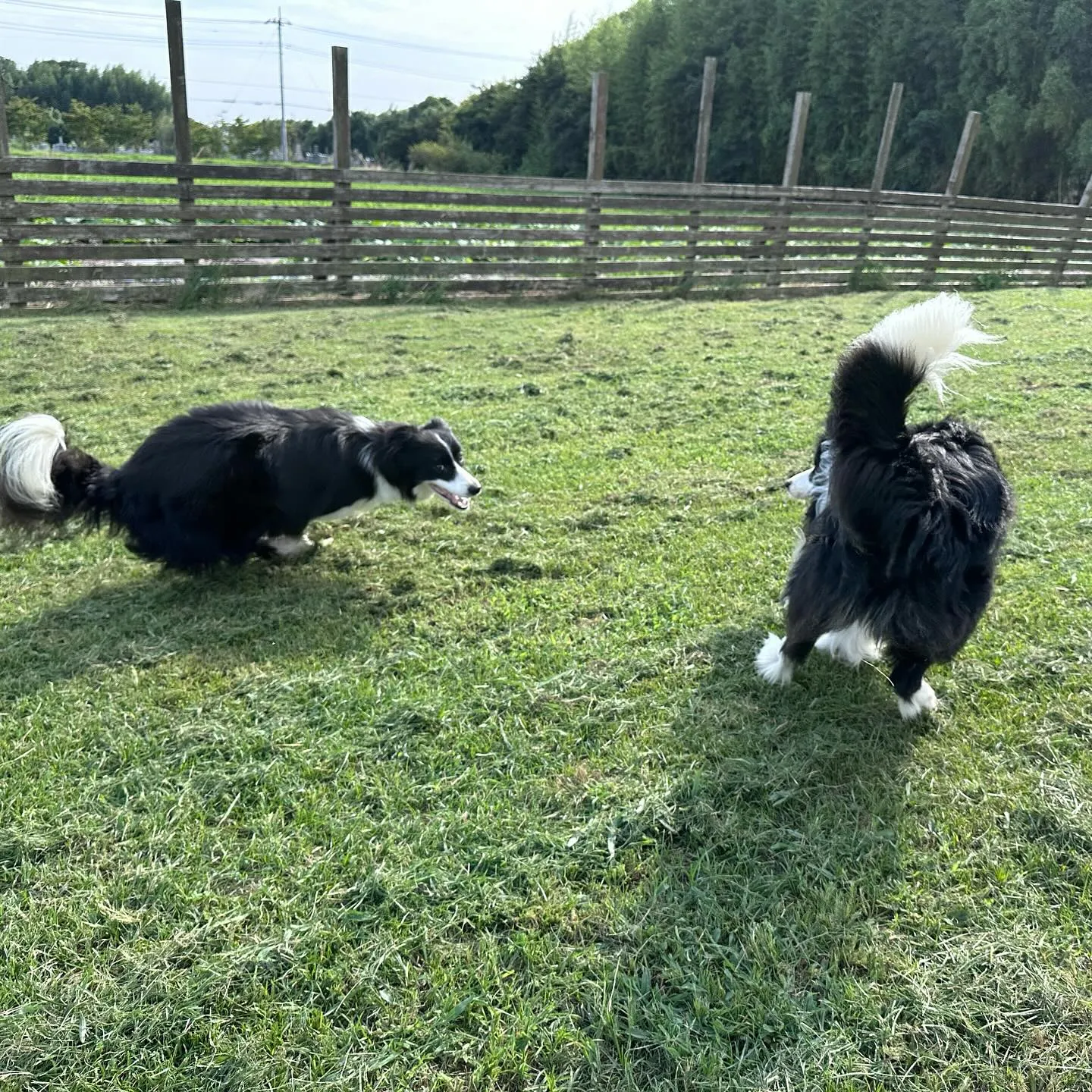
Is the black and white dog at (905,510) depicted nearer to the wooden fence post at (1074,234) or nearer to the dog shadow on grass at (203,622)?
the dog shadow on grass at (203,622)

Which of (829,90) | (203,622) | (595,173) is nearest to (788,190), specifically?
(595,173)

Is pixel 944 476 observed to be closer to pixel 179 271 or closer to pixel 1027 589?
pixel 1027 589

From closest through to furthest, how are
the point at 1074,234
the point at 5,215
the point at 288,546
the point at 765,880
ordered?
1. the point at 765,880
2. the point at 288,546
3. the point at 5,215
4. the point at 1074,234

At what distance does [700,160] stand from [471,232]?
362cm

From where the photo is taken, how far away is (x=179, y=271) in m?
8.91

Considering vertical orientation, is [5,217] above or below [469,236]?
below

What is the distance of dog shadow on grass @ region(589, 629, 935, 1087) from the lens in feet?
5.01

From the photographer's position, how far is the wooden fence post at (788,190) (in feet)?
39.4

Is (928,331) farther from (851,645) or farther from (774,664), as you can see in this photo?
(774,664)

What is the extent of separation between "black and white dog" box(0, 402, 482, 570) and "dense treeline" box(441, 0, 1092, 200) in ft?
86.5

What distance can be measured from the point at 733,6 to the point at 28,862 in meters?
39.9

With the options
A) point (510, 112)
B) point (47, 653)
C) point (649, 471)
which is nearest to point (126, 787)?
point (47, 653)

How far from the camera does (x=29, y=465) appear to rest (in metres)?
2.88

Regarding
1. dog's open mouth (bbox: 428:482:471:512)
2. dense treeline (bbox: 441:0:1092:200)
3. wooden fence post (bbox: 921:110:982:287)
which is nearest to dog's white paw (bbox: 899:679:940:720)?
dog's open mouth (bbox: 428:482:471:512)
